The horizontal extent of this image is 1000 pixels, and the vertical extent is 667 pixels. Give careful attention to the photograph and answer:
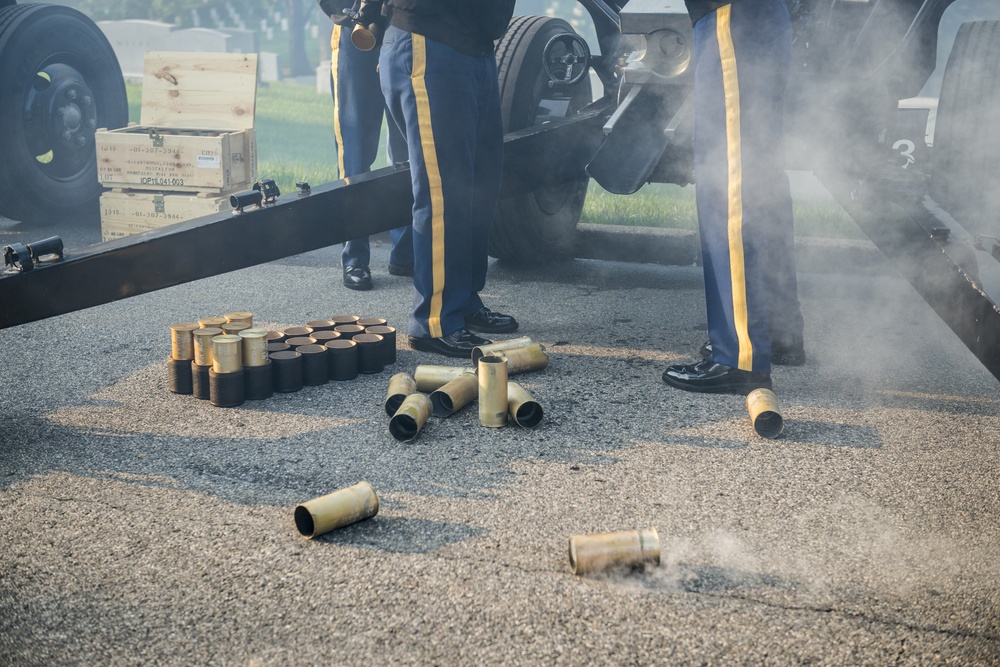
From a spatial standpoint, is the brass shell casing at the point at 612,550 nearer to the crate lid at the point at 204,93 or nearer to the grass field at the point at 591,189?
the grass field at the point at 591,189

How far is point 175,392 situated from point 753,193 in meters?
2.17

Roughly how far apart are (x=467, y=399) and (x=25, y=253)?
148 cm

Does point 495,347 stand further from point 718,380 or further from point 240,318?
point 240,318

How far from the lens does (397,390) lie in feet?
11.2

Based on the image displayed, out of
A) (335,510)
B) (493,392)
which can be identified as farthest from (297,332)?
(335,510)

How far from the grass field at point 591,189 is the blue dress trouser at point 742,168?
303cm

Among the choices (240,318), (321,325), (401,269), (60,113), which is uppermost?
(60,113)

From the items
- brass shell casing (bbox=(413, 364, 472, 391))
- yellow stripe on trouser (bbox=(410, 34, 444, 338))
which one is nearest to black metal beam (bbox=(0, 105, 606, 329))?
yellow stripe on trouser (bbox=(410, 34, 444, 338))

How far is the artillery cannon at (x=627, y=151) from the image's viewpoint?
339cm

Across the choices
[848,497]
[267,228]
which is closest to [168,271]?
[267,228]

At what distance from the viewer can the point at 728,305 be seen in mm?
3572

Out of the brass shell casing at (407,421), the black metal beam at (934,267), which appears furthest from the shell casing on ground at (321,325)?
the black metal beam at (934,267)

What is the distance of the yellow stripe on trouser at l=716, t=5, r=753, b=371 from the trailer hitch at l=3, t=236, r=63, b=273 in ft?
7.33

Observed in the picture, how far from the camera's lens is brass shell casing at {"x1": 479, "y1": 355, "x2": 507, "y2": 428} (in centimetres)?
327
